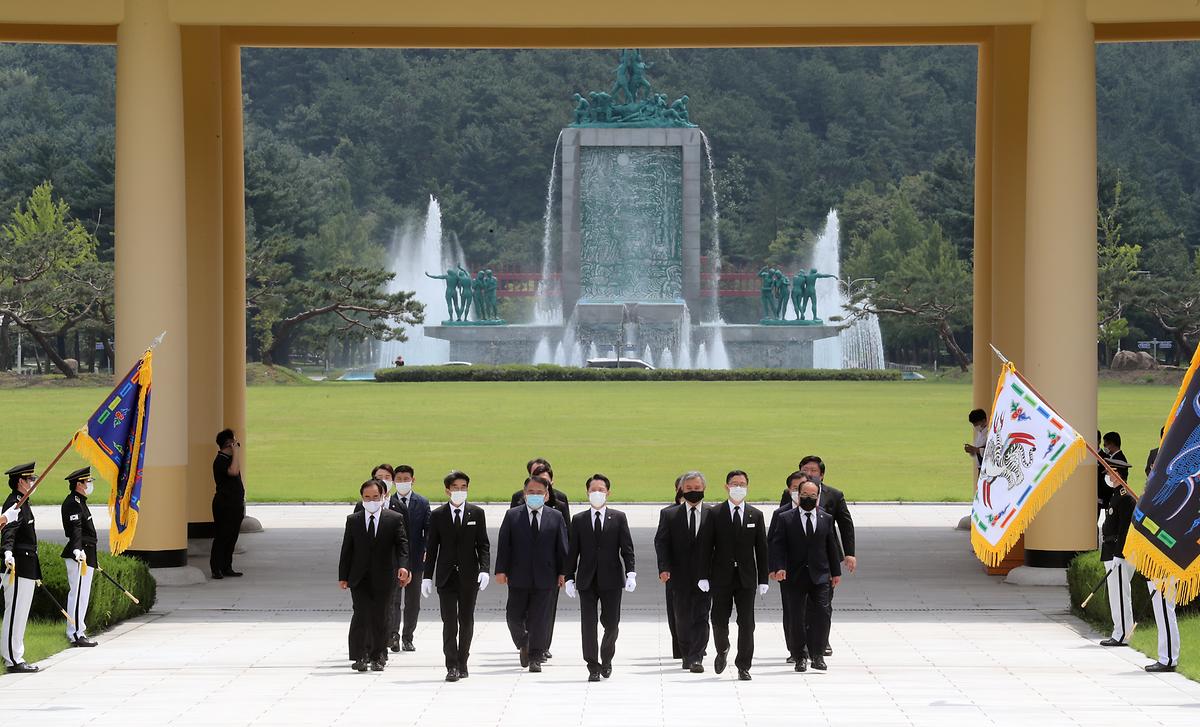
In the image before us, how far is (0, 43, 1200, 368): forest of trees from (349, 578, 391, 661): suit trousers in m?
65.3

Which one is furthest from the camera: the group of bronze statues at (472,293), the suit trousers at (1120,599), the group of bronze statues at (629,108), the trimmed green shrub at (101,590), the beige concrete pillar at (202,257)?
the group of bronze statues at (472,293)

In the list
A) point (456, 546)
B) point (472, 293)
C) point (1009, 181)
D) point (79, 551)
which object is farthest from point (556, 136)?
point (456, 546)

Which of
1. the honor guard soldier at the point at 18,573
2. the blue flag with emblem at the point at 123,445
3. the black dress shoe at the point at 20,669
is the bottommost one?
the black dress shoe at the point at 20,669

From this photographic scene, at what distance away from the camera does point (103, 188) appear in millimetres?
75062

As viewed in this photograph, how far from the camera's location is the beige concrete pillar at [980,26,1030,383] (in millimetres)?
18875

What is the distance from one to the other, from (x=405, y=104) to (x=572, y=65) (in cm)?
1018

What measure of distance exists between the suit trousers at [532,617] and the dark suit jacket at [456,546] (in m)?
0.38

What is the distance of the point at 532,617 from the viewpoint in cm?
1216

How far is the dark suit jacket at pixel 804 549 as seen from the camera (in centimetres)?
1208

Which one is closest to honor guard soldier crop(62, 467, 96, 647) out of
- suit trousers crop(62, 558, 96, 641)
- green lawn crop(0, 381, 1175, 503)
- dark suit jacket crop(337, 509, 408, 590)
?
suit trousers crop(62, 558, 96, 641)

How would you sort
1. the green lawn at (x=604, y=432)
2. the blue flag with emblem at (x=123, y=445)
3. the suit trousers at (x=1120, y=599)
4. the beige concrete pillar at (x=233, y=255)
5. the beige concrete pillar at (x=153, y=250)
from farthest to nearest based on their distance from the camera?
the green lawn at (x=604, y=432)
the beige concrete pillar at (x=233, y=255)
the beige concrete pillar at (x=153, y=250)
the blue flag with emblem at (x=123, y=445)
the suit trousers at (x=1120, y=599)

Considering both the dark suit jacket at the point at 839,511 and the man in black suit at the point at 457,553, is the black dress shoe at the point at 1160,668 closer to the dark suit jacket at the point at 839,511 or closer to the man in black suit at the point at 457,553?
the dark suit jacket at the point at 839,511

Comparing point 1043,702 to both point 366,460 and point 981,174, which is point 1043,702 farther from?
point 366,460

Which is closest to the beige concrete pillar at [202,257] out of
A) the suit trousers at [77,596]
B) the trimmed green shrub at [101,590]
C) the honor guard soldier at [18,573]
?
the trimmed green shrub at [101,590]
